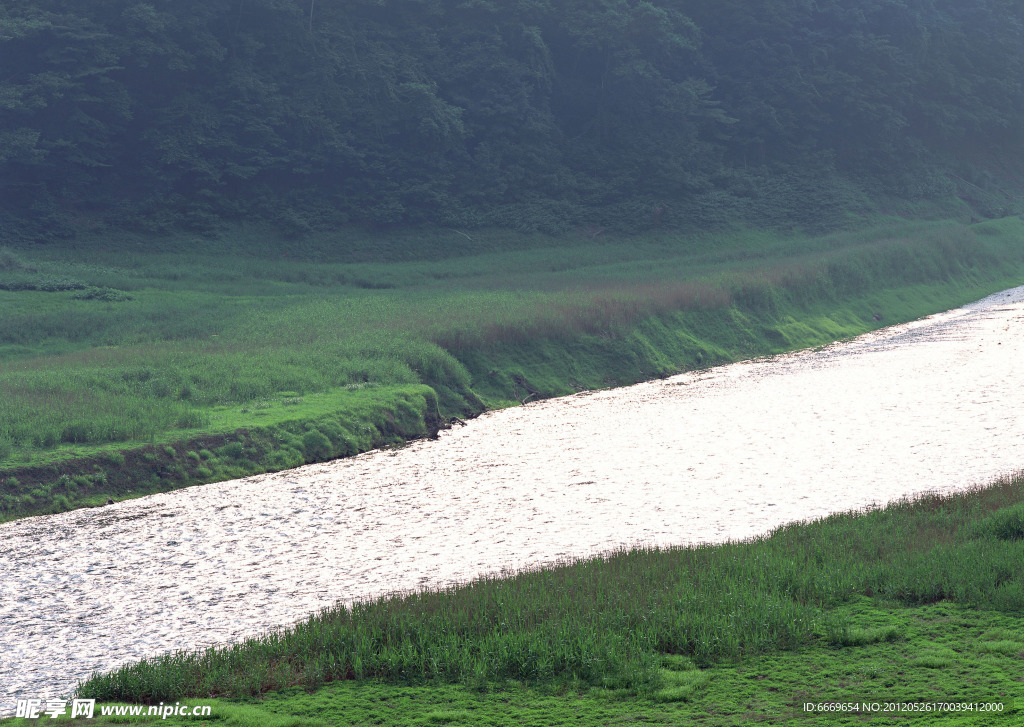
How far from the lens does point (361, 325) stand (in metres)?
35.3

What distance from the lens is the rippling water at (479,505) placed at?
1479 centimetres

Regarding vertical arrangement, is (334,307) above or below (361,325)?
above

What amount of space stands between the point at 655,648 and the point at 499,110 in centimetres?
6113

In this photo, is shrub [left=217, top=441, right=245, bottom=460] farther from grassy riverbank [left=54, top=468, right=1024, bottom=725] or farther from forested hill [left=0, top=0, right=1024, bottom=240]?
forested hill [left=0, top=0, right=1024, bottom=240]

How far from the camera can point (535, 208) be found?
2591 inches

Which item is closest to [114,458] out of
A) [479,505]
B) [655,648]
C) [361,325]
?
[479,505]

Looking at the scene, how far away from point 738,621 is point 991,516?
551 cm

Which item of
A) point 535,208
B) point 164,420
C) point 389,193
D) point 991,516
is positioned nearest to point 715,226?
point 535,208

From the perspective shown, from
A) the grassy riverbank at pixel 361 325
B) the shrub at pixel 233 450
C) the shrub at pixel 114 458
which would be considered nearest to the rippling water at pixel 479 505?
the shrub at pixel 233 450

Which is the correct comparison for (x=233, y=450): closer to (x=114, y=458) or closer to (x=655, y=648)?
(x=114, y=458)

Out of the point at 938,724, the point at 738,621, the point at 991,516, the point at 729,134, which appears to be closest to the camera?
the point at 938,724

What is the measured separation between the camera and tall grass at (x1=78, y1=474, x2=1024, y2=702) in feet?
37.6

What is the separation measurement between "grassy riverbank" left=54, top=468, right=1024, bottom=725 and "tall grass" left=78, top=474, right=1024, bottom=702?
3 centimetres

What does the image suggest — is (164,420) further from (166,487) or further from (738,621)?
(738,621)
